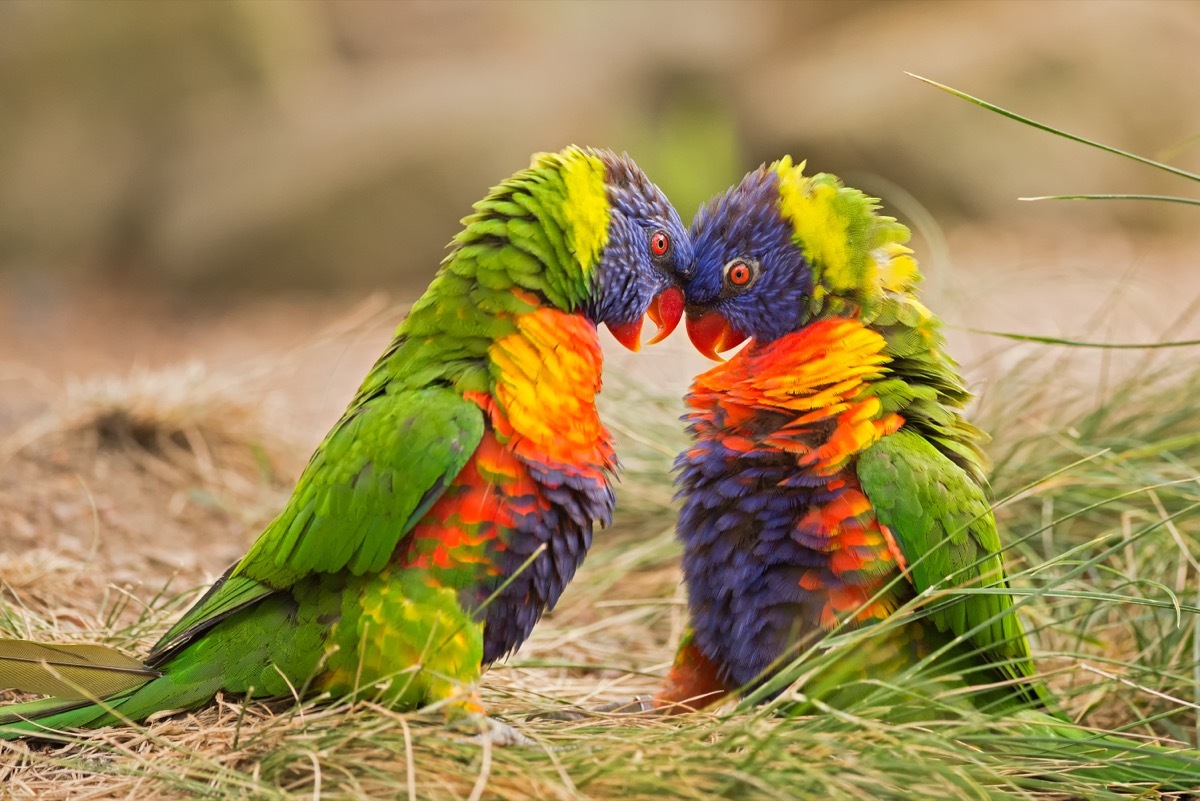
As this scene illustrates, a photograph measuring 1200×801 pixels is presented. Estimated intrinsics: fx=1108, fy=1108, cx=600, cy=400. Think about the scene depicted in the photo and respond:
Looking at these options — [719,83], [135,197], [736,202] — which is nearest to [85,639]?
[736,202]

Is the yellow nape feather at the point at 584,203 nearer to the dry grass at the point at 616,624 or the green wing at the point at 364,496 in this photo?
the green wing at the point at 364,496

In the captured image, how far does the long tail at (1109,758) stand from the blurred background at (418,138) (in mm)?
5674

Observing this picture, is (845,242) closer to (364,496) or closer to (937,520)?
(937,520)

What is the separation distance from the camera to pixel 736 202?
2828 millimetres

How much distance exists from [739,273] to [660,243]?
0.21 metres

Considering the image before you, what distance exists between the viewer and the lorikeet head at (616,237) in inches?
102

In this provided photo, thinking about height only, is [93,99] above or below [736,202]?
above

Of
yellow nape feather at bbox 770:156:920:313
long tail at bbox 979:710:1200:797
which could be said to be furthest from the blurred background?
long tail at bbox 979:710:1200:797

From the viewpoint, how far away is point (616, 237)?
265cm

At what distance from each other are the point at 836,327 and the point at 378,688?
1.33 meters

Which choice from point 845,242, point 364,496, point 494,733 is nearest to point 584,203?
point 845,242

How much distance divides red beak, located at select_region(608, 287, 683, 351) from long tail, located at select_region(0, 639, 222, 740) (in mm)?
1252

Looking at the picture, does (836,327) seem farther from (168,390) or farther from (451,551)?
(168,390)

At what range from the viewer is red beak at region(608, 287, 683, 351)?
2.82m
